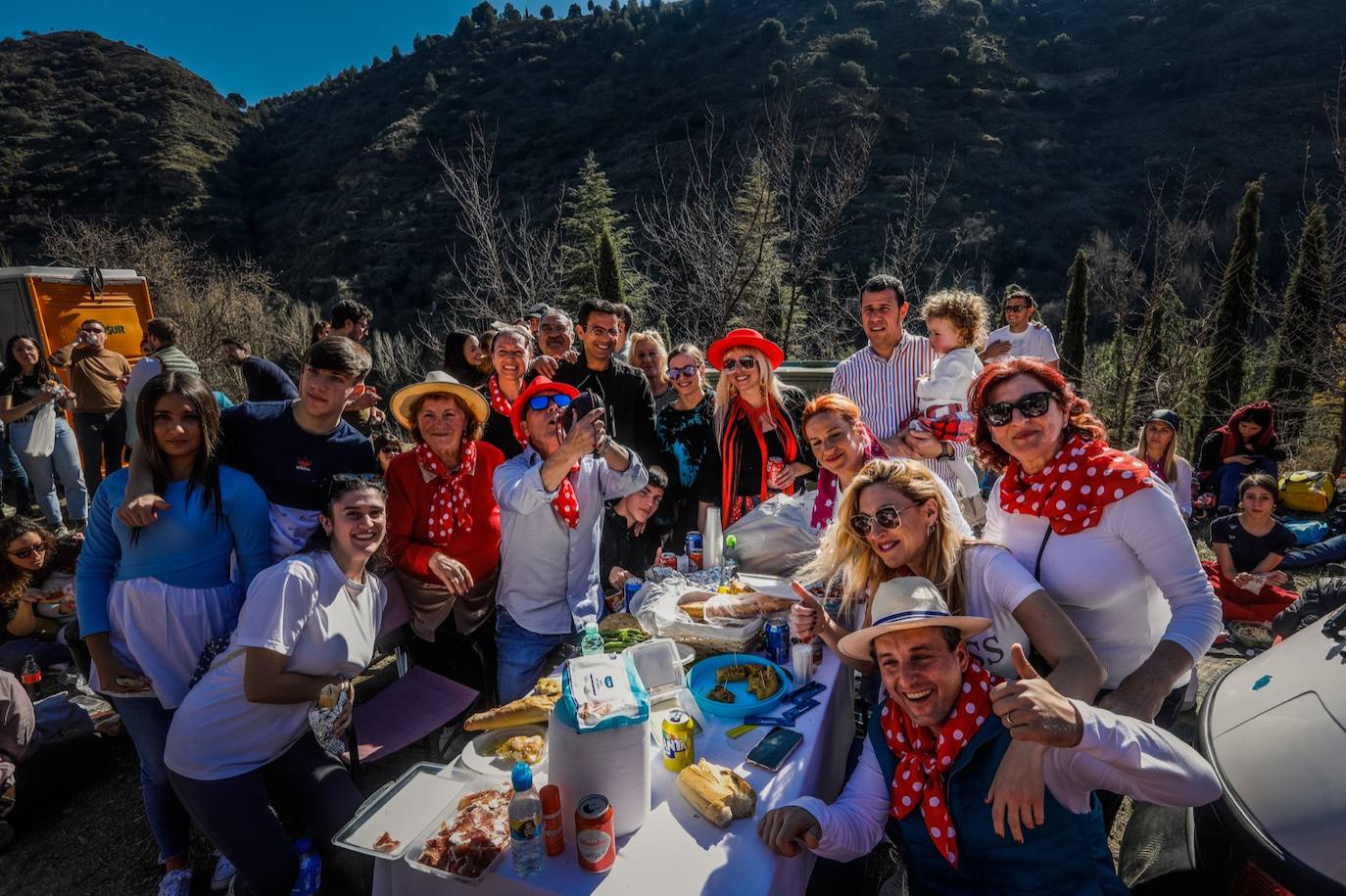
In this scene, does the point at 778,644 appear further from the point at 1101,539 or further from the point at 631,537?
the point at 631,537

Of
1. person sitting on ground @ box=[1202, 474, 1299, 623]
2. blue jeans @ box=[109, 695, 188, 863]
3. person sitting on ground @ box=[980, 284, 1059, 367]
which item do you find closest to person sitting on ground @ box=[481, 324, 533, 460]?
blue jeans @ box=[109, 695, 188, 863]

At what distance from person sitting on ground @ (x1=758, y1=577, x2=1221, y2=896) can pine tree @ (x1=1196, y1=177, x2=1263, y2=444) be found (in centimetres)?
1484

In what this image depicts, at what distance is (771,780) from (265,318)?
25590 mm

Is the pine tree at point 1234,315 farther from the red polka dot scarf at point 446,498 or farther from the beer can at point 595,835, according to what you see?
the beer can at point 595,835

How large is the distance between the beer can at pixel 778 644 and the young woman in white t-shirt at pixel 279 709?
167 cm

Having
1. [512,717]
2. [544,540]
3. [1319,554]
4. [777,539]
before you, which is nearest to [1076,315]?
[1319,554]

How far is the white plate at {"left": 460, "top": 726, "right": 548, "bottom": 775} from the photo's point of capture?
1961 mm

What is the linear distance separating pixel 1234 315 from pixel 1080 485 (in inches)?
640

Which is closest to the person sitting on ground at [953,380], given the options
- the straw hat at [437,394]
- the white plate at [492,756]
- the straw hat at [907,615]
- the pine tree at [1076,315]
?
the straw hat at [907,615]

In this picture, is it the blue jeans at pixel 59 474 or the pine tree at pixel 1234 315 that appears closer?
the blue jeans at pixel 59 474

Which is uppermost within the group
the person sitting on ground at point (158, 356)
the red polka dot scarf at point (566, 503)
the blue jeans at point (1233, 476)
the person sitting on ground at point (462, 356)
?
the person sitting on ground at point (158, 356)

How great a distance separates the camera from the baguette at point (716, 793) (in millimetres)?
1700

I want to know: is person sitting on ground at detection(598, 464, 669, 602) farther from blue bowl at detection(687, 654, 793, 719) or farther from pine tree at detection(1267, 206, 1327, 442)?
pine tree at detection(1267, 206, 1327, 442)

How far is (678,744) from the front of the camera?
6.24 feet
